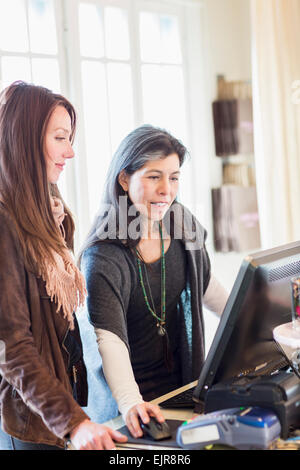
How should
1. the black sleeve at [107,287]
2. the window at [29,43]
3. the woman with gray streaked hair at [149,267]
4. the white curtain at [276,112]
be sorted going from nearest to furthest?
the black sleeve at [107,287] < the woman with gray streaked hair at [149,267] < the window at [29,43] < the white curtain at [276,112]

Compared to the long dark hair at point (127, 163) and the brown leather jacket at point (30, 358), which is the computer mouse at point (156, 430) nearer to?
the brown leather jacket at point (30, 358)

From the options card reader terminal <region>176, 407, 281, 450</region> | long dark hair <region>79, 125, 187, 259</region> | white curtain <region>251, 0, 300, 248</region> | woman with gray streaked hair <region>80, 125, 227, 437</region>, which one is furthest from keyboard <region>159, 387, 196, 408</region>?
white curtain <region>251, 0, 300, 248</region>

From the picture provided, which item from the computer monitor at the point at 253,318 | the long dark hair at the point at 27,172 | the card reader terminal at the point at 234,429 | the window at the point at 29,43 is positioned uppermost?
the window at the point at 29,43

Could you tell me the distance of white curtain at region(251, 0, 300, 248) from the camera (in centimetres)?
340

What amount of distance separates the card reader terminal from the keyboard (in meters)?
0.30

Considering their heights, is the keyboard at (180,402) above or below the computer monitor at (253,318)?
below

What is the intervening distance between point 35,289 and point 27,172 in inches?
10.8

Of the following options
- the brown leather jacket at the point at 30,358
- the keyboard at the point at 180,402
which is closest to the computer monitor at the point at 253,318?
the keyboard at the point at 180,402

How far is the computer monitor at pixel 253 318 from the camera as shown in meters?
1.15

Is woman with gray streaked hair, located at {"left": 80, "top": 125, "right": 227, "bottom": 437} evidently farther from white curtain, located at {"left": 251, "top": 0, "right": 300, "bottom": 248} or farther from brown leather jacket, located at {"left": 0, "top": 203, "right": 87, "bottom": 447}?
white curtain, located at {"left": 251, "top": 0, "right": 300, "bottom": 248}

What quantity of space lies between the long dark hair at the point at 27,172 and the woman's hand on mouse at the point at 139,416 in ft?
1.27

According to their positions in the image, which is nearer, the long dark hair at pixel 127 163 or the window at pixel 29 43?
the long dark hair at pixel 127 163
